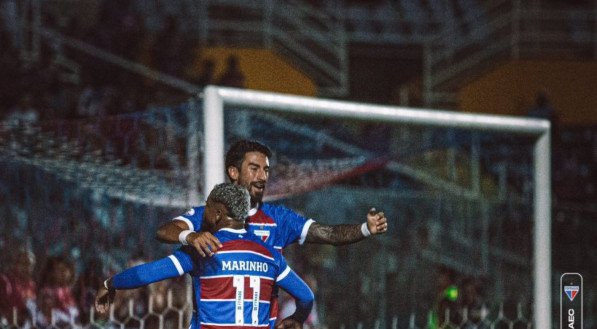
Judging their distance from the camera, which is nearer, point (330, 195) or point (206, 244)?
point (206, 244)

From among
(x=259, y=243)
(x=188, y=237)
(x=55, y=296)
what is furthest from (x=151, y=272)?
(x=55, y=296)

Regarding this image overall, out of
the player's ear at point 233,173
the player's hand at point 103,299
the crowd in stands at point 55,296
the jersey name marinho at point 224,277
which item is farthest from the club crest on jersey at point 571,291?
the crowd in stands at point 55,296

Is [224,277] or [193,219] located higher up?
[193,219]

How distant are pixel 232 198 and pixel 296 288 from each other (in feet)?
2.02

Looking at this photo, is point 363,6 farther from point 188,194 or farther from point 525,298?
point 188,194

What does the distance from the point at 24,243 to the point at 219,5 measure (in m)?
9.08

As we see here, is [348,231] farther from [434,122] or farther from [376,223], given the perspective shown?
[434,122]

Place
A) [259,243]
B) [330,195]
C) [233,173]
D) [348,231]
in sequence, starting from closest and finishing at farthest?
1. [259,243]
2. [348,231]
3. [233,173]
4. [330,195]

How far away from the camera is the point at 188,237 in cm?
480

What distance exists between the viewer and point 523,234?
1291 cm

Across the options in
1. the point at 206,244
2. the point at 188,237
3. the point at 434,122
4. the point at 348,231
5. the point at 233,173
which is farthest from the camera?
the point at 434,122

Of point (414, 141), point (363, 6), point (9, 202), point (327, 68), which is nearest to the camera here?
point (9, 202)

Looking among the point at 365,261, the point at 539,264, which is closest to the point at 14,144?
the point at 539,264

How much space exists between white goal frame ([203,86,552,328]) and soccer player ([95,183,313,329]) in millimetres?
1544
